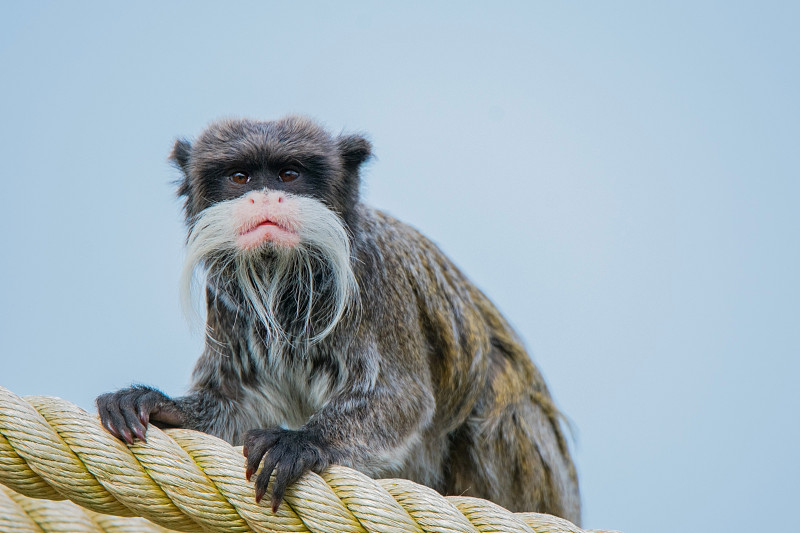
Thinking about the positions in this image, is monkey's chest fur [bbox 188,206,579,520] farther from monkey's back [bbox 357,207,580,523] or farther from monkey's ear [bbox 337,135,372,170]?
monkey's ear [bbox 337,135,372,170]

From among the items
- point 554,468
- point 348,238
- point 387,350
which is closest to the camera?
point 348,238

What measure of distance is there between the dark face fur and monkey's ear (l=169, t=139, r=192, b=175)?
16 millimetres

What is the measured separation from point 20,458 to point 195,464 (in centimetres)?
42

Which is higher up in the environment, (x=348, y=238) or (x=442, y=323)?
(x=348, y=238)

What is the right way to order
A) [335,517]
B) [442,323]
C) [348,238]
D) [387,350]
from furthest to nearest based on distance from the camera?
[442,323] < [387,350] < [348,238] < [335,517]

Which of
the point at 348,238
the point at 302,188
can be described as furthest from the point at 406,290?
the point at 302,188

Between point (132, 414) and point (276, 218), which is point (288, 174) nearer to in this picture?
point (276, 218)

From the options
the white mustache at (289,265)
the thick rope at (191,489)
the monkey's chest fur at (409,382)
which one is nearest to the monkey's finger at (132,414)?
the thick rope at (191,489)

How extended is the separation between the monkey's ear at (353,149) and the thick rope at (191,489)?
1480mm

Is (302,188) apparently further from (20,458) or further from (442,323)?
(20,458)

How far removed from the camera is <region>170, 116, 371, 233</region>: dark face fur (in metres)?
3.06

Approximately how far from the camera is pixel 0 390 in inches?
85.0

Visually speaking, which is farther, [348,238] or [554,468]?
[554,468]

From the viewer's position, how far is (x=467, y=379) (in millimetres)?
3826
